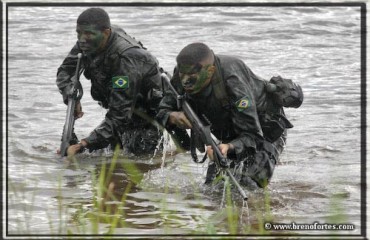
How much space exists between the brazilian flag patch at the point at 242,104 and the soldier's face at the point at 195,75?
1.04 ft

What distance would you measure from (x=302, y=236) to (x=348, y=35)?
33.7ft

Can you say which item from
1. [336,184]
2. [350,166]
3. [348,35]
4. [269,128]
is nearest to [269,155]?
[269,128]

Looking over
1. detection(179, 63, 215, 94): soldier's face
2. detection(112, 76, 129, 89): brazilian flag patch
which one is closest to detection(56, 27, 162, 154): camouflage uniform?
detection(112, 76, 129, 89): brazilian flag patch

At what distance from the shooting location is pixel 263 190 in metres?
8.49

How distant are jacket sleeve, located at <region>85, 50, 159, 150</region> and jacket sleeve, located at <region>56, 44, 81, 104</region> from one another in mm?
527

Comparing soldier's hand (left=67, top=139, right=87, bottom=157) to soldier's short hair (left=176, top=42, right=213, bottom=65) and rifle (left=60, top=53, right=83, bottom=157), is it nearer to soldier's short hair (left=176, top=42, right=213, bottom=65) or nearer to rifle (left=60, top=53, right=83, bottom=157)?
rifle (left=60, top=53, right=83, bottom=157)

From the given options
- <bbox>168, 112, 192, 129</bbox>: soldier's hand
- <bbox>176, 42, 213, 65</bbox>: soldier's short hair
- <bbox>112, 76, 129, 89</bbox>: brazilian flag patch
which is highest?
<bbox>176, 42, 213, 65</bbox>: soldier's short hair

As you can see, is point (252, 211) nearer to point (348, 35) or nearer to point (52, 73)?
point (52, 73)

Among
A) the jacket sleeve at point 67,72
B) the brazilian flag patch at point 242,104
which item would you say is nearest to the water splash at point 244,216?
the brazilian flag patch at point 242,104

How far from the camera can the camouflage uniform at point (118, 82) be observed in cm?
930

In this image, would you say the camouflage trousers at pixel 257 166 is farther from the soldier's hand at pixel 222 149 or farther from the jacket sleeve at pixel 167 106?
the jacket sleeve at pixel 167 106

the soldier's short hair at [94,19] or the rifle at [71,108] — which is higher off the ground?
the soldier's short hair at [94,19]

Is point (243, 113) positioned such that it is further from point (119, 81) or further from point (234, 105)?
point (119, 81)

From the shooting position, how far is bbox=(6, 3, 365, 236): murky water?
771cm
